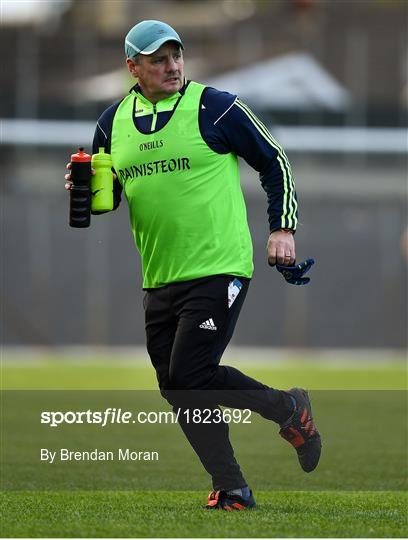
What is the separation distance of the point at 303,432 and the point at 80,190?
5.16 feet

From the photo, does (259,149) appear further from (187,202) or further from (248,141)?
(187,202)

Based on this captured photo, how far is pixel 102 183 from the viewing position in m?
5.95

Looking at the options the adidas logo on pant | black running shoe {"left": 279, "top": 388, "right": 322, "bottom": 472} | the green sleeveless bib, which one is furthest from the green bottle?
black running shoe {"left": 279, "top": 388, "right": 322, "bottom": 472}

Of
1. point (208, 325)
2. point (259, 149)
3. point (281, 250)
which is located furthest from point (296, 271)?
point (259, 149)

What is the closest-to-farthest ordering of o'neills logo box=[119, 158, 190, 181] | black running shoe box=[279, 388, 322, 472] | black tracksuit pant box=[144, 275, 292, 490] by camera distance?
1. black tracksuit pant box=[144, 275, 292, 490]
2. o'neills logo box=[119, 158, 190, 181]
3. black running shoe box=[279, 388, 322, 472]

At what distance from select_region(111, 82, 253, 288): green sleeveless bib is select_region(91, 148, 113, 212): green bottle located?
0.44 feet

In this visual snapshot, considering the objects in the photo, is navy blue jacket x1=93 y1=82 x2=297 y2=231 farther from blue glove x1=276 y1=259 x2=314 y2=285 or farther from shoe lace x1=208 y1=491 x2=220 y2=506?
shoe lace x1=208 y1=491 x2=220 y2=506

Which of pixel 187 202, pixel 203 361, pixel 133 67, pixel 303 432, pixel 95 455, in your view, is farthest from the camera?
pixel 95 455

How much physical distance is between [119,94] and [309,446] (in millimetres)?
23754

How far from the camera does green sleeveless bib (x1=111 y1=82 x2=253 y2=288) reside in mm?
5773

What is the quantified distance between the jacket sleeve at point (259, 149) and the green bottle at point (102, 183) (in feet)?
1.69

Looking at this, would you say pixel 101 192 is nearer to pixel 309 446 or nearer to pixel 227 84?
pixel 309 446

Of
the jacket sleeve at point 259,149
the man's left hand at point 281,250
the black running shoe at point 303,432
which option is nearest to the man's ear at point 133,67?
the jacket sleeve at point 259,149

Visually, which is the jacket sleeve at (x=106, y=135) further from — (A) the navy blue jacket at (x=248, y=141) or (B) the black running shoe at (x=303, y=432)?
(B) the black running shoe at (x=303, y=432)
